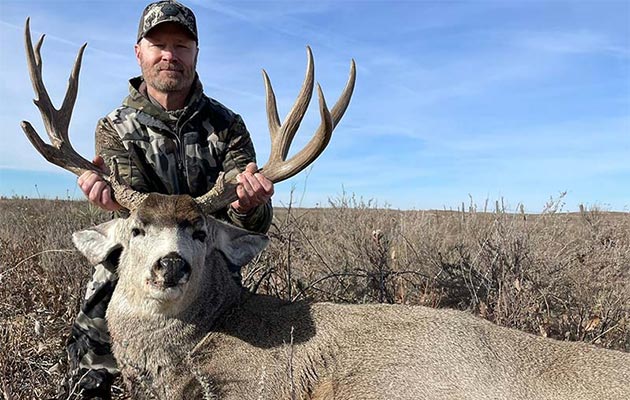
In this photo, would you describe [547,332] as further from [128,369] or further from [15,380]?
[15,380]

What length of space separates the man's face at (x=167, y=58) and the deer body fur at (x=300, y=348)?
4.93 feet

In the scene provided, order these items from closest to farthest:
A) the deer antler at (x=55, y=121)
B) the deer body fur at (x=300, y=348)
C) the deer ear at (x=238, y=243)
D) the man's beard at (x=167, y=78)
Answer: the deer body fur at (x=300, y=348) → the deer ear at (x=238, y=243) → the deer antler at (x=55, y=121) → the man's beard at (x=167, y=78)

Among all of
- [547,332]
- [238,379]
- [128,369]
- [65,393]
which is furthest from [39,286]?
[547,332]

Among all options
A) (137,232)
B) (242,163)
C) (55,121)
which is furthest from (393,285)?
(55,121)

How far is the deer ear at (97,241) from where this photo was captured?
3928 mm

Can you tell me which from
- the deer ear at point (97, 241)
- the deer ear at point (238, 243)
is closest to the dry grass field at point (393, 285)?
the deer ear at point (97, 241)

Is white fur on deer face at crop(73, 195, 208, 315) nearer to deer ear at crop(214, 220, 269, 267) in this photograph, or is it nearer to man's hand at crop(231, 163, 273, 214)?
deer ear at crop(214, 220, 269, 267)

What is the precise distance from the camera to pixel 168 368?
3.47m

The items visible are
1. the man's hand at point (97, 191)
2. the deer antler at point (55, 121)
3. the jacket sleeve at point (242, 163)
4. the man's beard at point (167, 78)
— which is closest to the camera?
the man's hand at point (97, 191)

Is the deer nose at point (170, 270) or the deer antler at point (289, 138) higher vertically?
the deer antler at point (289, 138)

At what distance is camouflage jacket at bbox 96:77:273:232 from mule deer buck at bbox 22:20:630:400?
912mm

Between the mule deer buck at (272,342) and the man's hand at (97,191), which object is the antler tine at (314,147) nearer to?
the mule deer buck at (272,342)

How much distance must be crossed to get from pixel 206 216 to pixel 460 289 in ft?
9.51

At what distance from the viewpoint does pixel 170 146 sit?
487cm
